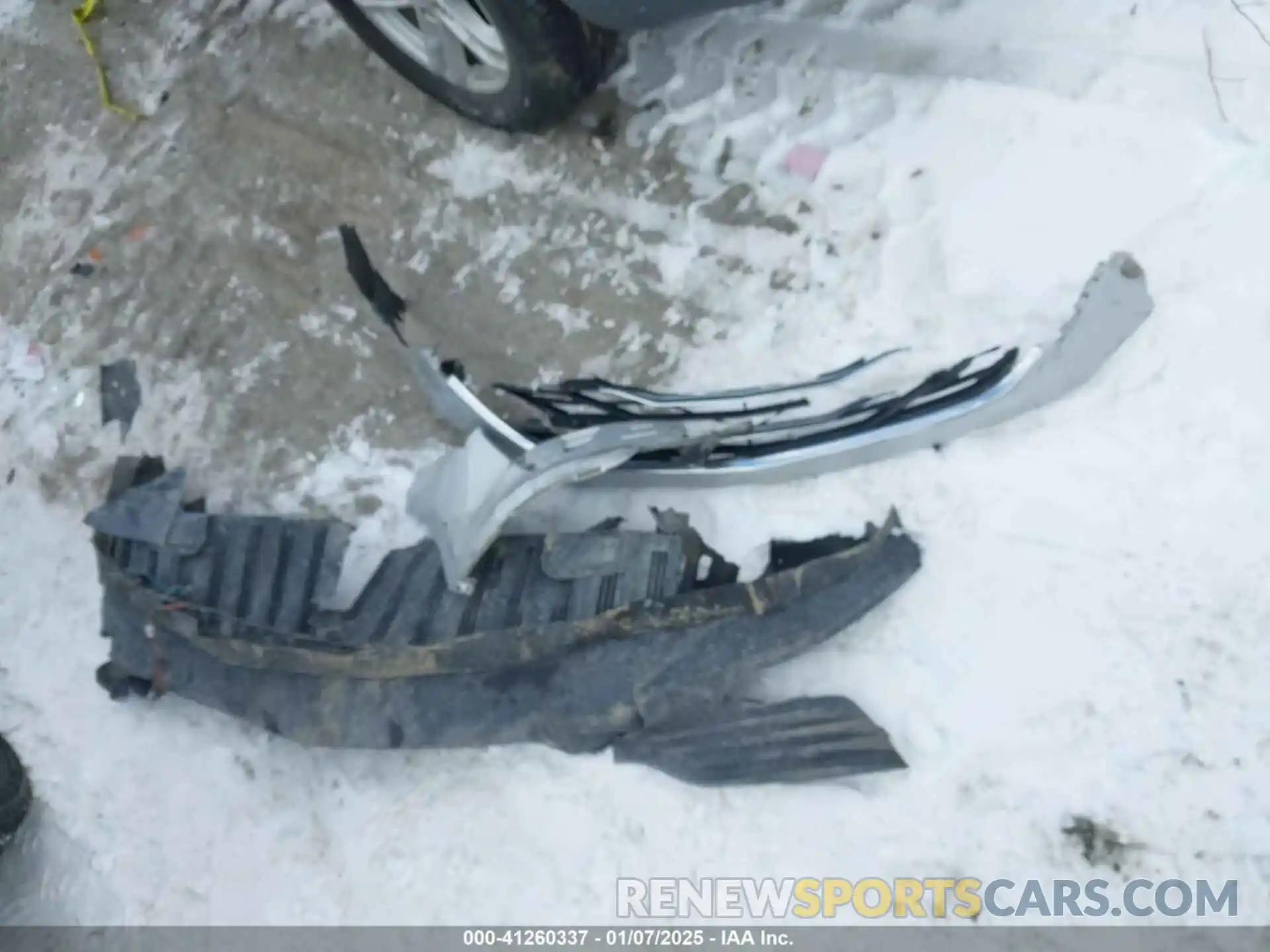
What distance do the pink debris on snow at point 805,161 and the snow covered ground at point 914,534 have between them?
17 millimetres

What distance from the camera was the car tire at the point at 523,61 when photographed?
1938 millimetres

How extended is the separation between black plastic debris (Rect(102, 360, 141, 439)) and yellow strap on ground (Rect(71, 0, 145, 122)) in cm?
67

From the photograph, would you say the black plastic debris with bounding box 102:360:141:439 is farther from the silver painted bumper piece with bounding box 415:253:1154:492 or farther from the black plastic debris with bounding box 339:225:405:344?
the silver painted bumper piece with bounding box 415:253:1154:492

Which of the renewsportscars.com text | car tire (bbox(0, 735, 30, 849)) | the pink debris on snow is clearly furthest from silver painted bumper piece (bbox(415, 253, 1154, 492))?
car tire (bbox(0, 735, 30, 849))

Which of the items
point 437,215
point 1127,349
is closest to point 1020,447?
point 1127,349

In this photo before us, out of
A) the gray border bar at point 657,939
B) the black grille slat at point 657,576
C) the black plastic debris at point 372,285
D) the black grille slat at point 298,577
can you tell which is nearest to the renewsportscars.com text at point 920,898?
the gray border bar at point 657,939

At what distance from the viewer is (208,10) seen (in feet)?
8.66

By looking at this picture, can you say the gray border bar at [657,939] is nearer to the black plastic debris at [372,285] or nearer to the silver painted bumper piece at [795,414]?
the silver painted bumper piece at [795,414]

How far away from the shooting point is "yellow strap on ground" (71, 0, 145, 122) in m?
2.59

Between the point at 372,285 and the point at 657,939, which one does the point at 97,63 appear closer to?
the point at 372,285

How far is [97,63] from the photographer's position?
267cm

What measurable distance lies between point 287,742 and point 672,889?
0.79m

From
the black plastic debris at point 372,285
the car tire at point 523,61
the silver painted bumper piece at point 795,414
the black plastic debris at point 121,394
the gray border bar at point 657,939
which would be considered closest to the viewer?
the gray border bar at point 657,939

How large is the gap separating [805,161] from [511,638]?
1.13m
